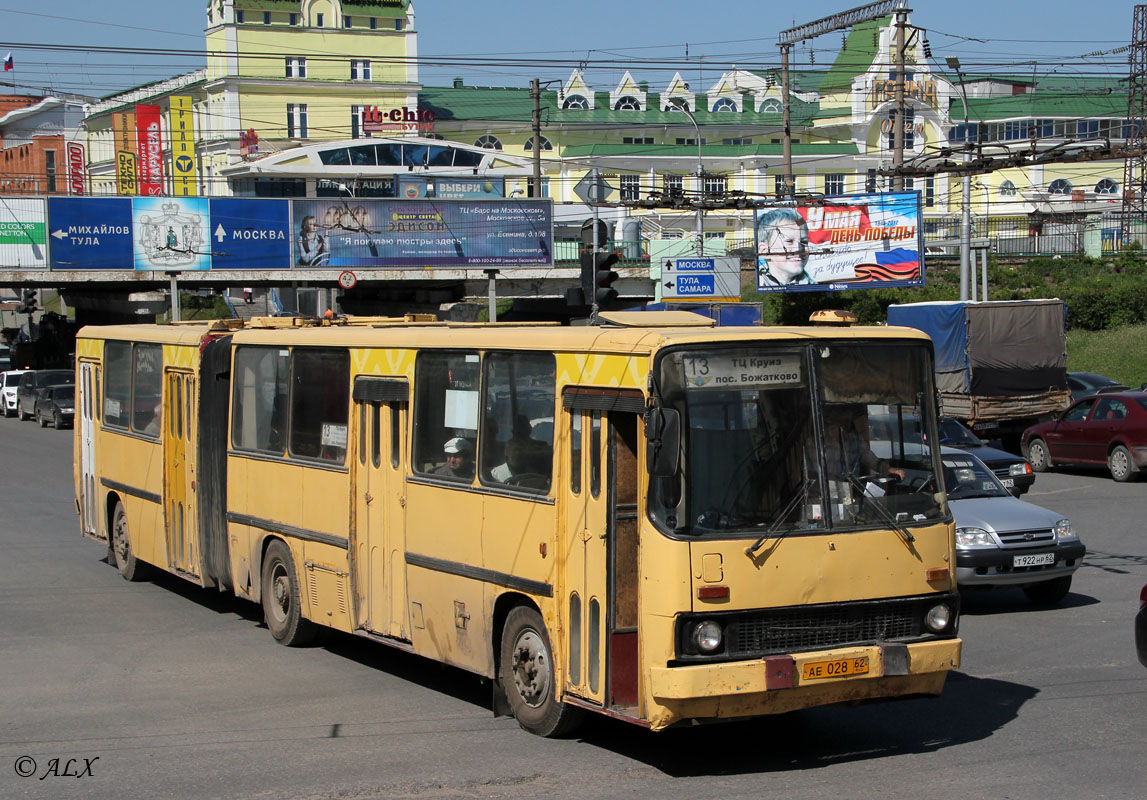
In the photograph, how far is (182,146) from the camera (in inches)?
2958

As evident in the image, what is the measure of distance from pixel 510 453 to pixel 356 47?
304 ft

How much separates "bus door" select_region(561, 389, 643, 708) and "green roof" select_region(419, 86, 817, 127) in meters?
87.1

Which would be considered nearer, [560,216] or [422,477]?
[422,477]

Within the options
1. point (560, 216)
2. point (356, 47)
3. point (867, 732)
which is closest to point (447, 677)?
point (867, 732)

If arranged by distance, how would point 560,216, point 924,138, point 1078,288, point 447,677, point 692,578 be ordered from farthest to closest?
point 924,138
point 560,216
point 1078,288
point 447,677
point 692,578

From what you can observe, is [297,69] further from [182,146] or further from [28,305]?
[28,305]

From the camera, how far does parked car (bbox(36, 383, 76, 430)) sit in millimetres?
38875

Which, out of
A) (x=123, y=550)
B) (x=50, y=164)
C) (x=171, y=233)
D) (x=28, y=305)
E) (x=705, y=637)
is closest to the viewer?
(x=705, y=637)

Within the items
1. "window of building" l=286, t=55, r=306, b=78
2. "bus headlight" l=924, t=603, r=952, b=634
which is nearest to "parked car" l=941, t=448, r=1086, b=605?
"bus headlight" l=924, t=603, r=952, b=634

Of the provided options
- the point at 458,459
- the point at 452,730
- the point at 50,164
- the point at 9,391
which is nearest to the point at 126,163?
the point at 50,164

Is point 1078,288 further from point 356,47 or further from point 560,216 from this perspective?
point 356,47

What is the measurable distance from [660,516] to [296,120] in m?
92.4

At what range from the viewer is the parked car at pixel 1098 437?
75.7 ft

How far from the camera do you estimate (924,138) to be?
8969cm
